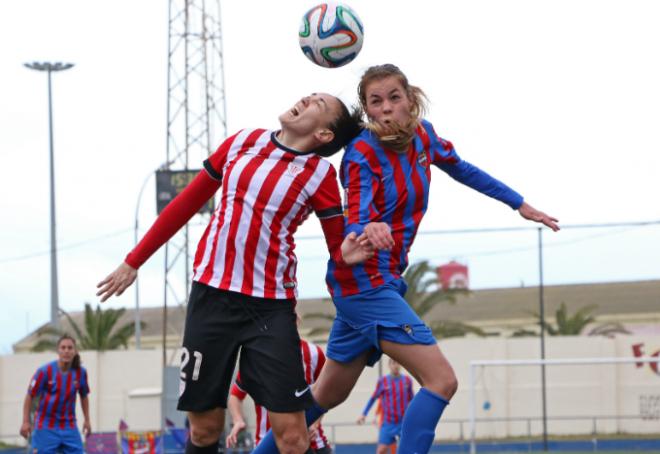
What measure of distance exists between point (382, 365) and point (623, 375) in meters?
5.44

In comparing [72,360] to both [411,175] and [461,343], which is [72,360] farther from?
[461,343]

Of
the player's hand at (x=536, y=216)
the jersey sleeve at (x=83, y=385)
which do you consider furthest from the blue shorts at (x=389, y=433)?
the player's hand at (x=536, y=216)

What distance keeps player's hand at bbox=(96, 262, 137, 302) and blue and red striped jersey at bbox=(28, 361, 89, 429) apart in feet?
27.8

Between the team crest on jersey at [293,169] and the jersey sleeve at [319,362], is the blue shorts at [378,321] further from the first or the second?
the jersey sleeve at [319,362]

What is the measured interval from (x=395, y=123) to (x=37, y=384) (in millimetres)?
8942

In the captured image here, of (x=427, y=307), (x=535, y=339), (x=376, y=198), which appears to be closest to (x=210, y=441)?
(x=376, y=198)

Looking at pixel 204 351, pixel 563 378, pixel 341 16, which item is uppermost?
pixel 341 16

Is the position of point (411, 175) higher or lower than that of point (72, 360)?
higher

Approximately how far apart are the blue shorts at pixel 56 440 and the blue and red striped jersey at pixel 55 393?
61 millimetres

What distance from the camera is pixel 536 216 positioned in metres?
6.20

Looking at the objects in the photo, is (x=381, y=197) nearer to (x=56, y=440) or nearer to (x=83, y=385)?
(x=83, y=385)

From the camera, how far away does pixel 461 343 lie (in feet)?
102

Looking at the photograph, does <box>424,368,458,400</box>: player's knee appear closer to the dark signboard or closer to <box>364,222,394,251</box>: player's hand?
<box>364,222,394,251</box>: player's hand

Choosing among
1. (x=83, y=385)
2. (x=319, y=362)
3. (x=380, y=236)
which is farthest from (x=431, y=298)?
(x=380, y=236)
